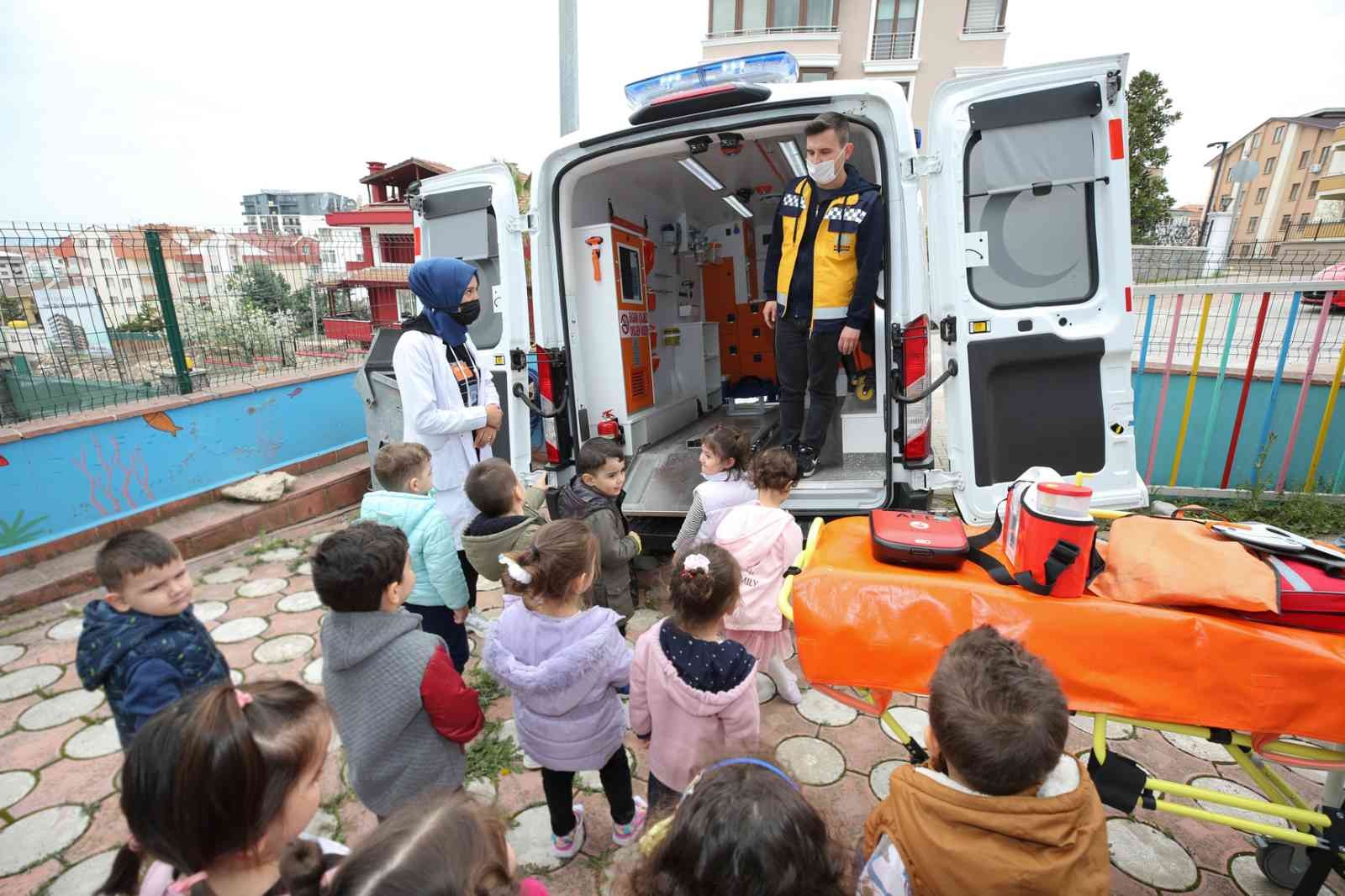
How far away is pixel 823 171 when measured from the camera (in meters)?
3.07

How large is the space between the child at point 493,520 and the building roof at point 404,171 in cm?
1809

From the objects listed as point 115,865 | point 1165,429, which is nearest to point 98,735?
point 115,865

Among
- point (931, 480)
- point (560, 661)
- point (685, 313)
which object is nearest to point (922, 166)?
point (931, 480)

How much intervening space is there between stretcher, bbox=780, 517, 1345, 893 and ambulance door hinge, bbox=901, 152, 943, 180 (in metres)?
1.82

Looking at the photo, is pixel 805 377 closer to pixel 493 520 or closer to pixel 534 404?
pixel 534 404

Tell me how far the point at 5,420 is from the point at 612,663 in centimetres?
481

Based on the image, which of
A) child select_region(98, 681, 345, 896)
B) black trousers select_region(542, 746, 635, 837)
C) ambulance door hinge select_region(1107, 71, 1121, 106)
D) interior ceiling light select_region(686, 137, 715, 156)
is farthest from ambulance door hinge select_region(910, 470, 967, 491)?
child select_region(98, 681, 345, 896)

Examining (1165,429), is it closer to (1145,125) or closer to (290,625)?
(290,625)

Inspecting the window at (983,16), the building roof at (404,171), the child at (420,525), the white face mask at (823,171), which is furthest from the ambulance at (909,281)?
the window at (983,16)

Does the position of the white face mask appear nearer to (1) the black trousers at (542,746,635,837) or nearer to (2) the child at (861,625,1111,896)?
(2) the child at (861,625,1111,896)

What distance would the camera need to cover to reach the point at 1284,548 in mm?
1495

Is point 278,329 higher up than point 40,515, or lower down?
higher up

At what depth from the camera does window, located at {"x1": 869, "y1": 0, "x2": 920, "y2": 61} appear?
2256 cm

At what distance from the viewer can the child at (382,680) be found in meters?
1.60
